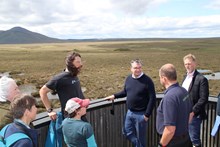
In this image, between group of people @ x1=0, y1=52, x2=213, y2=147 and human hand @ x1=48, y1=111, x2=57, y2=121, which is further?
human hand @ x1=48, y1=111, x2=57, y2=121

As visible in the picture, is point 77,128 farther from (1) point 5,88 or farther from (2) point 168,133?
(2) point 168,133

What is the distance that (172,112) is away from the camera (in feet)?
11.1

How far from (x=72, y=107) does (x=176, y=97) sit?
50.2 inches

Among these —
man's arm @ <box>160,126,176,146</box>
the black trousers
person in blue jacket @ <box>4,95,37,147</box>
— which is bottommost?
the black trousers

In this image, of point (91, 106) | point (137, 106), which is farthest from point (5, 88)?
point (137, 106)

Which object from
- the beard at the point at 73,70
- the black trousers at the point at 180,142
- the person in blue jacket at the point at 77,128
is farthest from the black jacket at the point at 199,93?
the person in blue jacket at the point at 77,128

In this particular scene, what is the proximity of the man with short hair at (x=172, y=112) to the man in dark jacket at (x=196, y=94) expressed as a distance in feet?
3.91

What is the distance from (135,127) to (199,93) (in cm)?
125

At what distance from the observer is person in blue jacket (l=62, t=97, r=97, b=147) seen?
3.11m

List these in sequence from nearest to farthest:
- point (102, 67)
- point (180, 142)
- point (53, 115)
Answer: point (180, 142), point (53, 115), point (102, 67)

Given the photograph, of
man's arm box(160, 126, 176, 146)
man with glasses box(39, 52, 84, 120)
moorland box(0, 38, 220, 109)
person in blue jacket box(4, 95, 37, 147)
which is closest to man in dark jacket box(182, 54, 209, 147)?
man's arm box(160, 126, 176, 146)

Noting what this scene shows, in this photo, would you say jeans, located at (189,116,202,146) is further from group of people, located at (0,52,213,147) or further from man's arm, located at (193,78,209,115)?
man's arm, located at (193,78,209,115)

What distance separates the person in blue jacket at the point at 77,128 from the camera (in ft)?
10.2

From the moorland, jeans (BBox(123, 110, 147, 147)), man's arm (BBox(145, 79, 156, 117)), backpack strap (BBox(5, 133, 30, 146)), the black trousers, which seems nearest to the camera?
backpack strap (BBox(5, 133, 30, 146))
